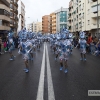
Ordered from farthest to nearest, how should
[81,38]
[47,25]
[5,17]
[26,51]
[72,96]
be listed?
[47,25] → [5,17] → [81,38] → [26,51] → [72,96]

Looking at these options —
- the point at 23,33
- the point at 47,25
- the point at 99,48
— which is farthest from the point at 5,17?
the point at 47,25

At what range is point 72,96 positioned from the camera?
21.8ft

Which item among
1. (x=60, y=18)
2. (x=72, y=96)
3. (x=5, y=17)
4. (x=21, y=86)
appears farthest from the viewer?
(x=60, y=18)

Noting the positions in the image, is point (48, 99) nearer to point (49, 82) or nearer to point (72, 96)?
point (72, 96)

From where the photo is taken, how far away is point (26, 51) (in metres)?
11.8

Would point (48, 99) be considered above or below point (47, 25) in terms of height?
below

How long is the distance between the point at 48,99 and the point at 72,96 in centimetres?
81

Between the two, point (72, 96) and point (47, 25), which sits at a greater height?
point (47, 25)

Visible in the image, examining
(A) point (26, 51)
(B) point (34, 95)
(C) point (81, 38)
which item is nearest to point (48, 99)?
(B) point (34, 95)

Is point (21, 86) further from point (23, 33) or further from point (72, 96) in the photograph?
→ point (23, 33)

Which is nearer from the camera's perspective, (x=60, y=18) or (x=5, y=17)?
(x=5, y=17)

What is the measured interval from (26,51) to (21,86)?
3.93 m

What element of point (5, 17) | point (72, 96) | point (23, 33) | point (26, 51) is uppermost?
point (5, 17)

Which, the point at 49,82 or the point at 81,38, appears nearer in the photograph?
the point at 49,82
